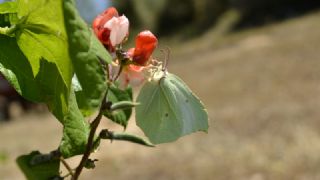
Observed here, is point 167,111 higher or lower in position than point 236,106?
lower

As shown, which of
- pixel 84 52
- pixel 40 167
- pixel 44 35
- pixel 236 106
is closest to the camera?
pixel 84 52

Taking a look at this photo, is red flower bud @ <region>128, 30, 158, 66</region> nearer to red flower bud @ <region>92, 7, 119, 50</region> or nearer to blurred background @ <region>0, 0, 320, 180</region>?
red flower bud @ <region>92, 7, 119, 50</region>

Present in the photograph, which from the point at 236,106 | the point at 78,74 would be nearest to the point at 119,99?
the point at 78,74

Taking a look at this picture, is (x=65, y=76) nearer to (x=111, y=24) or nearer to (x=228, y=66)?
(x=111, y=24)

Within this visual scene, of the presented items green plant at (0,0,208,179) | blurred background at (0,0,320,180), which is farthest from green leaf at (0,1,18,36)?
blurred background at (0,0,320,180)

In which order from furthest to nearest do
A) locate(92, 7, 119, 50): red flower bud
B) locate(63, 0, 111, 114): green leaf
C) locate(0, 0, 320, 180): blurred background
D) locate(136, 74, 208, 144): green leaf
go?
1. locate(0, 0, 320, 180): blurred background
2. locate(136, 74, 208, 144): green leaf
3. locate(92, 7, 119, 50): red flower bud
4. locate(63, 0, 111, 114): green leaf

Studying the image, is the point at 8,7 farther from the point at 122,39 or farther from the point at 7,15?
the point at 122,39
